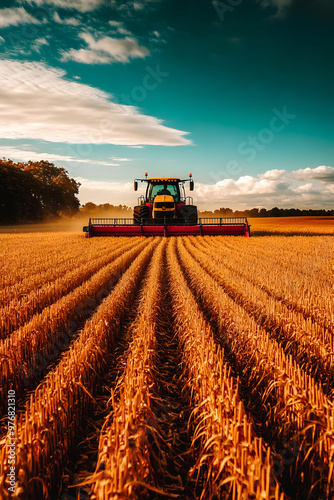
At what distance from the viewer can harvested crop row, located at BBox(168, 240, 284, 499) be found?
77.4 inches

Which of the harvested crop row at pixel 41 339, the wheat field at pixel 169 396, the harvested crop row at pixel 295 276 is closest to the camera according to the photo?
the wheat field at pixel 169 396

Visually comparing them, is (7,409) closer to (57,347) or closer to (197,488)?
(57,347)

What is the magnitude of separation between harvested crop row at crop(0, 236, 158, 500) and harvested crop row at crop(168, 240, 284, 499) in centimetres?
107

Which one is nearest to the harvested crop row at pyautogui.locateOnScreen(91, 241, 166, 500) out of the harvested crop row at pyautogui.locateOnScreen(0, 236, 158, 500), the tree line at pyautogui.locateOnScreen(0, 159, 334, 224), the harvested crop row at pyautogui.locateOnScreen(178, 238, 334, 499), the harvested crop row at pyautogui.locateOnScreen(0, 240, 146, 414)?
the harvested crop row at pyautogui.locateOnScreen(0, 236, 158, 500)

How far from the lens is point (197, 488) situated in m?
2.43

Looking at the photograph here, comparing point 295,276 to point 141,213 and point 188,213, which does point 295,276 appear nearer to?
point 188,213

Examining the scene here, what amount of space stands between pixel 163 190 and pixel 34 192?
43801 mm

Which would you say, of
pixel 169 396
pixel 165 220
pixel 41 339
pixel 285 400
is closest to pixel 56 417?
pixel 169 396

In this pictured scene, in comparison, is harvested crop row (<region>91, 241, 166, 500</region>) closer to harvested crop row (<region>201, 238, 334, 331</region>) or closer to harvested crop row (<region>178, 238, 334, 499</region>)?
harvested crop row (<region>178, 238, 334, 499</region>)

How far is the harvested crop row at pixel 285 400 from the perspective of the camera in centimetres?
232

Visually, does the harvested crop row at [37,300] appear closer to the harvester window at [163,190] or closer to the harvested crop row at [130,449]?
the harvested crop row at [130,449]

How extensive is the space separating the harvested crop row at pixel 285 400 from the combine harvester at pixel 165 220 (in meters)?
16.4

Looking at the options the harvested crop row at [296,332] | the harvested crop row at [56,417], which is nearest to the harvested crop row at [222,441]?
the harvested crop row at [56,417]

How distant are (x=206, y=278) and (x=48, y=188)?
60621 mm
